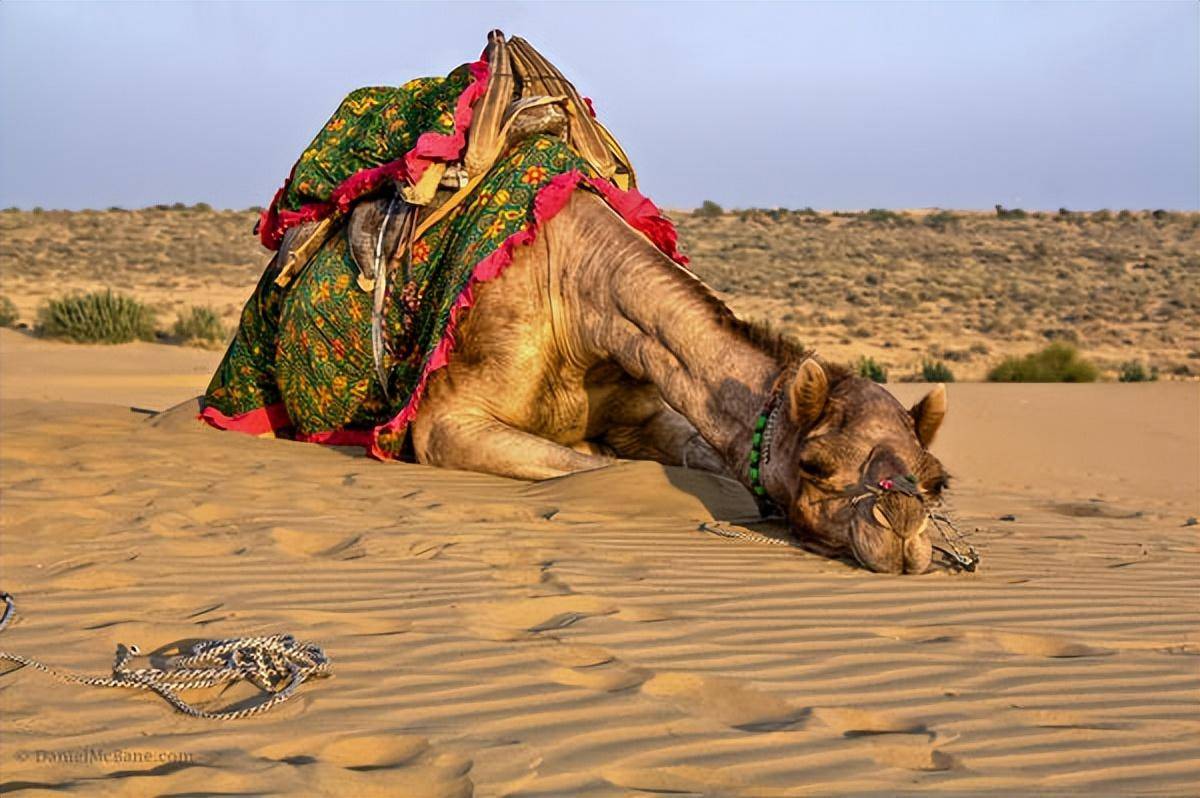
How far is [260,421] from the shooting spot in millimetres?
8430

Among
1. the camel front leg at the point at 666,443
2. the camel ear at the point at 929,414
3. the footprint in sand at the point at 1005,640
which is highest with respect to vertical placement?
the camel ear at the point at 929,414

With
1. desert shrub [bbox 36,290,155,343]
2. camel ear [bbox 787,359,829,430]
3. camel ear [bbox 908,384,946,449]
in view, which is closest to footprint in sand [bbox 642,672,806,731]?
camel ear [bbox 787,359,829,430]

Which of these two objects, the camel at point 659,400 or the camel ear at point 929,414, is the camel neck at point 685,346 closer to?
the camel at point 659,400

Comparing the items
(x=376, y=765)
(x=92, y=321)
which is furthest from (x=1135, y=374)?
(x=376, y=765)

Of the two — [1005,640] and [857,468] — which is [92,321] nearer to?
[857,468]

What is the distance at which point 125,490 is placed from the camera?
20.6 ft

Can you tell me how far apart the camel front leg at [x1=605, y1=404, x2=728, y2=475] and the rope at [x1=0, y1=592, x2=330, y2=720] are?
3459mm

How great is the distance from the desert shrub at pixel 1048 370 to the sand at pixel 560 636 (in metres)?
11.2

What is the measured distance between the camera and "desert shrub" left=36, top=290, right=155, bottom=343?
19.0 metres

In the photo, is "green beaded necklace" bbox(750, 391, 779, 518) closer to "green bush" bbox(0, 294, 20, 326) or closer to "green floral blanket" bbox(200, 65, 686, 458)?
"green floral blanket" bbox(200, 65, 686, 458)

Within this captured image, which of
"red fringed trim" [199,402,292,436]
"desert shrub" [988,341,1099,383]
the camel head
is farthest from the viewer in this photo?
"desert shrub" [988,341,1099,383]

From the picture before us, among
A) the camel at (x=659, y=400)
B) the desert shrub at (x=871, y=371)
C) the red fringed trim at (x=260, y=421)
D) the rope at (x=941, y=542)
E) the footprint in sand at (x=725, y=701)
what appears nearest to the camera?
the footprint in sand at (x=725, y=701)

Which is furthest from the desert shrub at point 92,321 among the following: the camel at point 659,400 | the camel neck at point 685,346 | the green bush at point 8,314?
the camel neck at point 685,346

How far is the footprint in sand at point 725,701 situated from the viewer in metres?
3.29
